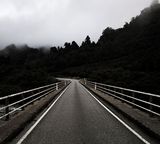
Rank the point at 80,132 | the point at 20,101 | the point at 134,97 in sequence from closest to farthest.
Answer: the point at 80,132 < the point at 20,101 < the point at 134,97

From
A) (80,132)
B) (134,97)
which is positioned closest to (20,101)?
(80,132)

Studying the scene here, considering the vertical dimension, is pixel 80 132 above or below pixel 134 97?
below

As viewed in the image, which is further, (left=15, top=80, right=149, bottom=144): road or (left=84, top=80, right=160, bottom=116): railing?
(left=84, top=80, right=160, bottom=116): railing

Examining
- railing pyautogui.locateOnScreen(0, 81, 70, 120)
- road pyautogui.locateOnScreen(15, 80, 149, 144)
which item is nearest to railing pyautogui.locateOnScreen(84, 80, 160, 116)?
road pyautogui.locateOnScreen(15, 80, 149, 144)

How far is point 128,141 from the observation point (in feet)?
30.5

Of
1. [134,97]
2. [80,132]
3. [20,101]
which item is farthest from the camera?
[134,97]

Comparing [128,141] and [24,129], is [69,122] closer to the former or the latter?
[24,129]

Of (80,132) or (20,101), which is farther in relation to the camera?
(20,101)

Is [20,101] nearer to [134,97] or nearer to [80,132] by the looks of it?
[80,132]

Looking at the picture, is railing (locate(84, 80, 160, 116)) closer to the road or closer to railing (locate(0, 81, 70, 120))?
the road

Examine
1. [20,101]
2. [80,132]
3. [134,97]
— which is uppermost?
[134,97]

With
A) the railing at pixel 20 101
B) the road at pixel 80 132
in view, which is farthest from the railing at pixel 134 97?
the railing at pixel 20 101

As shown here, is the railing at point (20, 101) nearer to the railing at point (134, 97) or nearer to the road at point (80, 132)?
the road at point (80, 132)

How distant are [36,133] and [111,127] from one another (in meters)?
2.86
